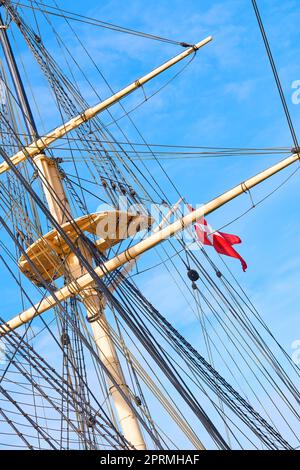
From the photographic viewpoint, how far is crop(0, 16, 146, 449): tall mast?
14.7 meters

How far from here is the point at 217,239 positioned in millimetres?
17062

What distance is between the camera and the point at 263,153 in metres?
16.1

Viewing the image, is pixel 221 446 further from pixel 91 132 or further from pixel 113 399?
pixel 91 132

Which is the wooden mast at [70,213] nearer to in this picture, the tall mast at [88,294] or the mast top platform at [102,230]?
the tall mast at [88,294]

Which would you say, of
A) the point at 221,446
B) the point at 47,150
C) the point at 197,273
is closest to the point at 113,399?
the point at 197,273

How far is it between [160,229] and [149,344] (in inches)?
264

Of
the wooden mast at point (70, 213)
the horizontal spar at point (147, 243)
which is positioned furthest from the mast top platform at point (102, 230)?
the horizontal spar at point (147, 243)

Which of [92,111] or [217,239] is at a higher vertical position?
[92,111]

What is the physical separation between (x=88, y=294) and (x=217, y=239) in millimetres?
2587

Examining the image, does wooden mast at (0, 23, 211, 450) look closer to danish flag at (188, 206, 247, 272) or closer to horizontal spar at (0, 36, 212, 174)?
horizontal spar at (0, 36, 212, 174)

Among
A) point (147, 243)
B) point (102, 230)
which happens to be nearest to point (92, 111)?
point (102, 230)

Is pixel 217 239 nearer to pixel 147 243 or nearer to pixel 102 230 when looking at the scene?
pixel 147 243

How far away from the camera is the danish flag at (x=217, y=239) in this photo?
1698 centimetres

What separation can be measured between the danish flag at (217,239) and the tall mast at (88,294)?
6.91ft
